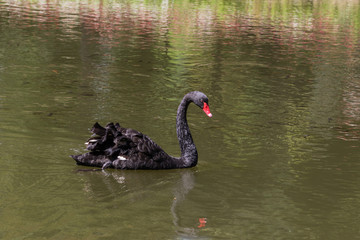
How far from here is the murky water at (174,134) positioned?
20.8ft

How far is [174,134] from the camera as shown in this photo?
984 cm

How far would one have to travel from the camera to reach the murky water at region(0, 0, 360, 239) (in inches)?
249

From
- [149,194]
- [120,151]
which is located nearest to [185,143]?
[120,151]

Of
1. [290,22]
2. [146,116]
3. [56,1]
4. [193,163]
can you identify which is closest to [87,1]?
[56,1]

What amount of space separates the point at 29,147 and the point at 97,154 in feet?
4.14

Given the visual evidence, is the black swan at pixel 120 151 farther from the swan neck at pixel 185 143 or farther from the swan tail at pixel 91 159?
the swan neck at pixel 185 143

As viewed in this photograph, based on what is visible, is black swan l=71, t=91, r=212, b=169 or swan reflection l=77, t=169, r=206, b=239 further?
black swan l=71, t=91, r=212, b=169

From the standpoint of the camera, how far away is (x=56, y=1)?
40.0 meters

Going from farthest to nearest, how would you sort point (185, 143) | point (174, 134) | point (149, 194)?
point (174, 134) < point (185, 143) < point (149, 194)

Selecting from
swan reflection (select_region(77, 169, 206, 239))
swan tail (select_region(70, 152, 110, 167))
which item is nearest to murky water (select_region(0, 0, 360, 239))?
swan reflection (select_region(77, 169, 206, 239))

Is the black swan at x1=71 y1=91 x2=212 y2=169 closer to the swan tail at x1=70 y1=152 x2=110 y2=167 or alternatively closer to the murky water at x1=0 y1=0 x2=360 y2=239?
the swan tail at x1=70 y1=152 x2=110 y2=167

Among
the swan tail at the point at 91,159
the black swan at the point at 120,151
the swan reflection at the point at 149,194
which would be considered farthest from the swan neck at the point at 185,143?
the swan tail at the point at 91,159

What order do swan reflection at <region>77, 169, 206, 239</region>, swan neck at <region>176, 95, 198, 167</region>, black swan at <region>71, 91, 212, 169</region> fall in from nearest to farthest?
swan reflection at <region>77, 169, 206, 239</region>, black swan at <region>71, 91, 212, 169</region>, swan neck at <region>176, 95, 198, 167</region>

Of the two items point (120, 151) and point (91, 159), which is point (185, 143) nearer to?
point (120, 151)
